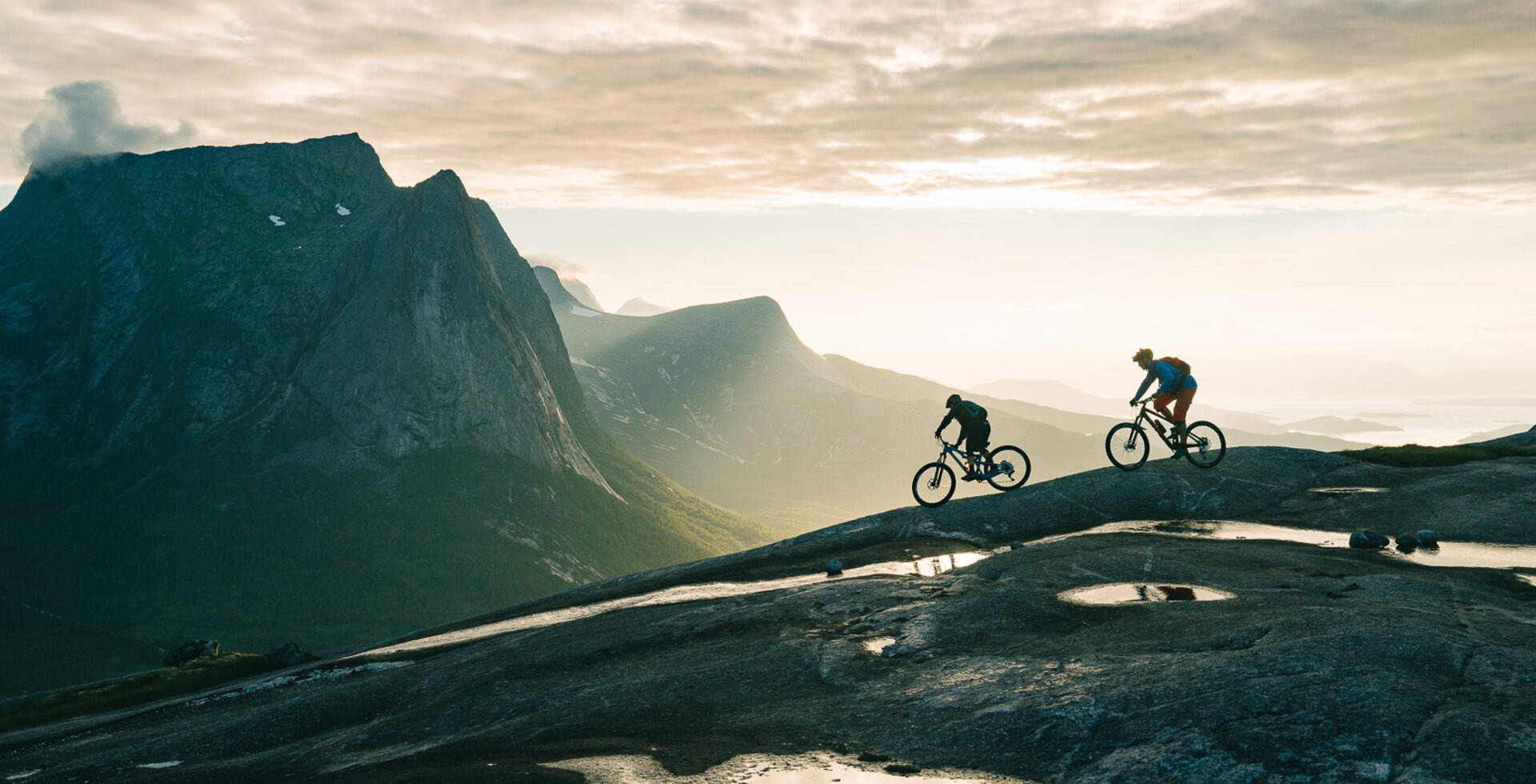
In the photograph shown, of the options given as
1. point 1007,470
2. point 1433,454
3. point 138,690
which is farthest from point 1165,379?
point 138,690

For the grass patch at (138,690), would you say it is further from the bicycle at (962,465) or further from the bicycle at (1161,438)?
the bicycle at (1161,438)

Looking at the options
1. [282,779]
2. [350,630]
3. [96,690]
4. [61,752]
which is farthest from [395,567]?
[282,779]

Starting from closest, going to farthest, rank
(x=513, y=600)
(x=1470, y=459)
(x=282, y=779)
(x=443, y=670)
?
(x=282, y=779) → (x=443, y=670) → (x=1470, y=459) → (x=513, y=600)

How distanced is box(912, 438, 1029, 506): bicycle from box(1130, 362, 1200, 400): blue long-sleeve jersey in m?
5.38

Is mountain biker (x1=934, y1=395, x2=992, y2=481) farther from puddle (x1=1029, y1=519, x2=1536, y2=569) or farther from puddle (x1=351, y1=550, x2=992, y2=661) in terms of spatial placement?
puddle (x1=351, y1=550, x2=992, y2=661)

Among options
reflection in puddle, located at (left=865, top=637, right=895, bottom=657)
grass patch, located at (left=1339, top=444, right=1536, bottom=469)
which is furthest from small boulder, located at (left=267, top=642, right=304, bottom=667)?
grass patch, located at (left=1339, top=444, right=1536, bottom=469)

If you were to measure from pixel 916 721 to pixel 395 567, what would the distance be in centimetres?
20183

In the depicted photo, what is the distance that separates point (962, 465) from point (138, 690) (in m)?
63.3

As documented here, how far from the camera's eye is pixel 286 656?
172 ft

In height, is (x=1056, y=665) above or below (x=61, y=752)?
above

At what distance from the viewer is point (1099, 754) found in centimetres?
1320

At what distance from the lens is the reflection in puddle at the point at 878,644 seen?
19.5m

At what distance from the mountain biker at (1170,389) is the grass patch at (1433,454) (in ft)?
31.5

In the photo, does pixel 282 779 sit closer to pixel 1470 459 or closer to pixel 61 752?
pixel 61 752
